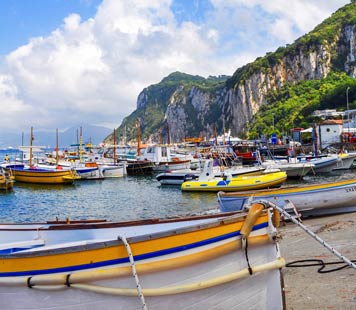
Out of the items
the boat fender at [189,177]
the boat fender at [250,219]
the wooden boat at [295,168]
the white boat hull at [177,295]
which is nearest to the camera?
the white boat hull at [177,295]

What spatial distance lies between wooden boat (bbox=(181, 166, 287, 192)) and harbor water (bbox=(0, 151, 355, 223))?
612 mm

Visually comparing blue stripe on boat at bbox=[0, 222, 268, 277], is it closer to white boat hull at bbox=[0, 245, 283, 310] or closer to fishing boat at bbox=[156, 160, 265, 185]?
white boat hull at bbox=[0, 245, 283, 310]

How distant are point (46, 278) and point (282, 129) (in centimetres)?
10350

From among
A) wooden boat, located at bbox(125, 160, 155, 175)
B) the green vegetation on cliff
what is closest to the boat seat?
wooden boat, located at bbox(125, 160, 155, 175)

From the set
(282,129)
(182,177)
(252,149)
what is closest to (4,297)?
(182,177)

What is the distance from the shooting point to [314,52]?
449ft

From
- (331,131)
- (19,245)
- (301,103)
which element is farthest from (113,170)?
(301,103)

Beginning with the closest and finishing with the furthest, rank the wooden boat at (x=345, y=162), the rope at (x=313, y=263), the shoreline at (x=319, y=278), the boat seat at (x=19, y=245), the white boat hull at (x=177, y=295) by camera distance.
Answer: the white boat hull at (x=177, y=295), the shoreline at (x=319, y=278), the boat seat at (x=19, y=245), the rope at (x=313, y=263), the wooden boat at (x=345, y=162)

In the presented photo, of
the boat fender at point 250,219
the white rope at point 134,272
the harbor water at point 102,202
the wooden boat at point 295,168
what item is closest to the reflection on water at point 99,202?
the harbor water at point 102,202

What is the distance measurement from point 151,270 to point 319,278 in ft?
13.3

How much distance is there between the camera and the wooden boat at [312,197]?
16.3 m

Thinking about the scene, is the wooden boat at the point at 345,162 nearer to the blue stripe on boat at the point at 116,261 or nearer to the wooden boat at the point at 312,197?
the wooden boat at the point at 312,197

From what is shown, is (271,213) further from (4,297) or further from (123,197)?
(123,197)

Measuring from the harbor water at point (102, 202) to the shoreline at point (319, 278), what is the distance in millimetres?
12282
